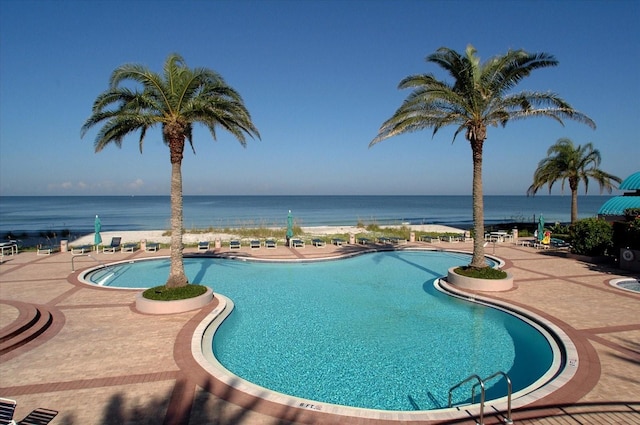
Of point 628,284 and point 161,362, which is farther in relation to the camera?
point 628,284

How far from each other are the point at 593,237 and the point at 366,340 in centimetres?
1608

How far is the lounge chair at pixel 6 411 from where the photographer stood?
5.17 meters

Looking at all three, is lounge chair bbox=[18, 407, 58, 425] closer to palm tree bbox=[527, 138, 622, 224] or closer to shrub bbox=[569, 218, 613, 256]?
shrub bbox=[569, 218, 613, 256]

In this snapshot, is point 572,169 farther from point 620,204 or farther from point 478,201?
point 478,201

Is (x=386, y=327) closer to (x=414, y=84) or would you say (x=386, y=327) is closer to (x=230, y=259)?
(x=414, y=84)

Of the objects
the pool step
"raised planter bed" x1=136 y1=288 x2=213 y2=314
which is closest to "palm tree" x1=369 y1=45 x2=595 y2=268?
"raised planter bed" x1=136 y1=288 x2=213 y2=314

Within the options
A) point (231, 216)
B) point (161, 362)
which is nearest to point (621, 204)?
point (161, 362)

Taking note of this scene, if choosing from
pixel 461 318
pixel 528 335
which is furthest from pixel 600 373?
pixel 461 318

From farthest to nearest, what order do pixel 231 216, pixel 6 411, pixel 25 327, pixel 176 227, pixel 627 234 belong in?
pixel 231 216 < pixel 627 234 < pixel 176 227 < pixel 25 327 < pixel 6 411

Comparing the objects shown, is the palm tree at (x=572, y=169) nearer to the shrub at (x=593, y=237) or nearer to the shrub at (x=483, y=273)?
the shrub at (x=593, y=237)

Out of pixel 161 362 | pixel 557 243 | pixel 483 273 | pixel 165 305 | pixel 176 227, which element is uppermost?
pixel 176 227

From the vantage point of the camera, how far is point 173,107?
12031 mm

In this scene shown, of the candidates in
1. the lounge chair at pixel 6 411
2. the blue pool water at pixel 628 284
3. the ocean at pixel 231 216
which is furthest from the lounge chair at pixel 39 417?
the ocean at pixel 231 216

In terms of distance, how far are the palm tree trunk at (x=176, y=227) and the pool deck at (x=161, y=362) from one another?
147cm
